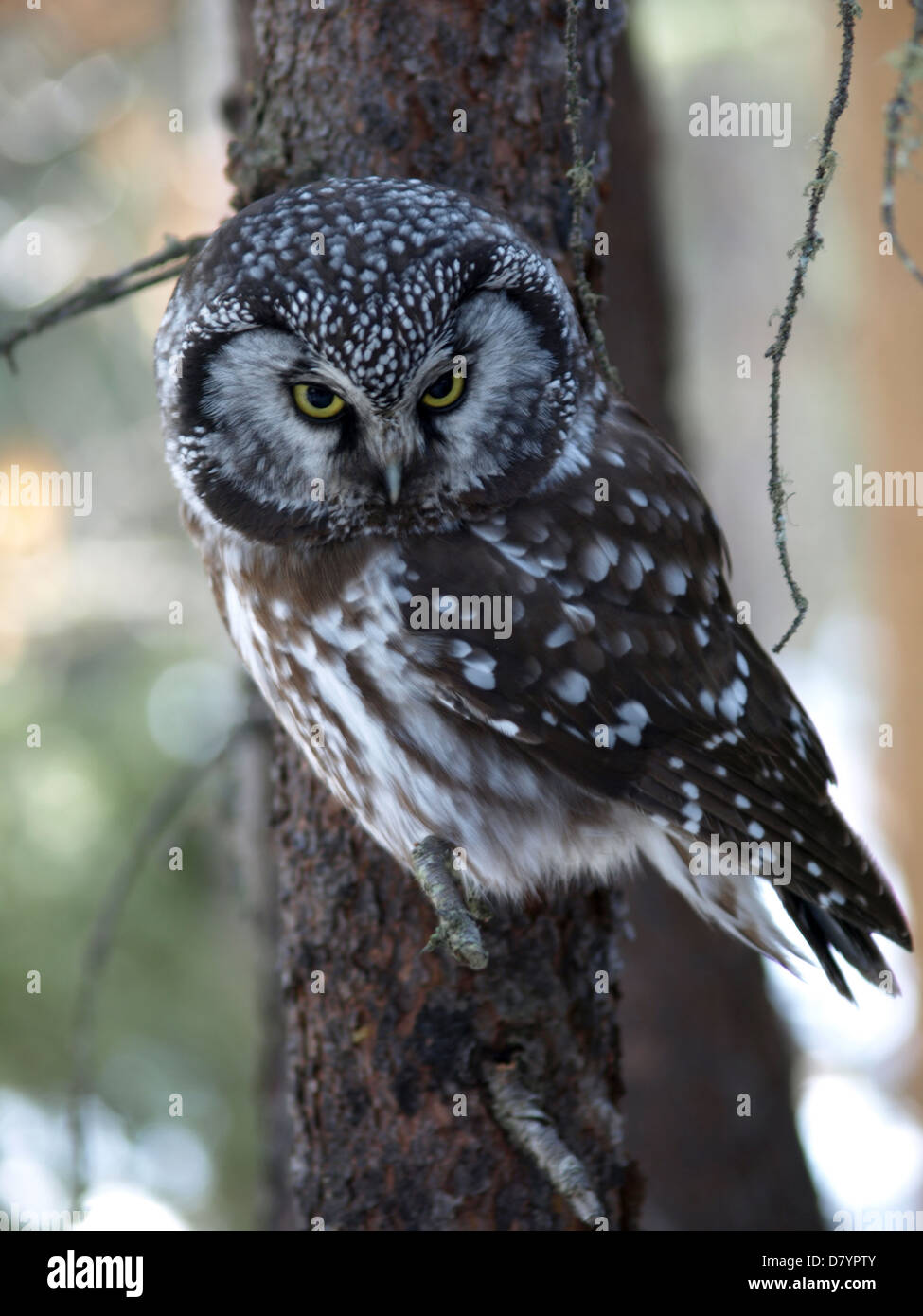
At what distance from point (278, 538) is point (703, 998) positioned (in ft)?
8.49

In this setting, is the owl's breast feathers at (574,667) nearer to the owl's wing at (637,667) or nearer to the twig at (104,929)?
the owl's wing at (637,667)

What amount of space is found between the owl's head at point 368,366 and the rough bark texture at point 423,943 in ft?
1.21

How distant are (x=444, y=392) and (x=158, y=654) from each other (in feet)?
15.5

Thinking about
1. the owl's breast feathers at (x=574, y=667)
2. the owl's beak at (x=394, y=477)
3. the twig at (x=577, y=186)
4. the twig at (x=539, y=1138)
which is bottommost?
the twig at (x=539, y=1138)

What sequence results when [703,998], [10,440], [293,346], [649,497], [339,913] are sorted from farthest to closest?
[10,440] < [703,998] < [339,913] < [649,497] < [293,346]

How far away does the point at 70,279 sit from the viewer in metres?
6.46

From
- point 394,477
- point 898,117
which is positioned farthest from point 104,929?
point 898,117

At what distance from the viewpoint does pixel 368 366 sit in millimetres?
1938

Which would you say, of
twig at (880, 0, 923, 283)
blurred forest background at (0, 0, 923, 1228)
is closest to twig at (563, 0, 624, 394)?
twig at (880, 0, 923, 283)

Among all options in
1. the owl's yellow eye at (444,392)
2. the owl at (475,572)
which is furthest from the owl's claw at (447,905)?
the owl's yellow eye at (444,392)

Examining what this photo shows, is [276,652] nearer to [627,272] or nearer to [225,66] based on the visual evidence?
[225,66]

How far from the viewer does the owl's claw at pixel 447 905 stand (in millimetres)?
1833

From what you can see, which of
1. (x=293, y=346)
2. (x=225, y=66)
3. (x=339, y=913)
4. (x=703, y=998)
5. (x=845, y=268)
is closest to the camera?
(x=293, y=346)
